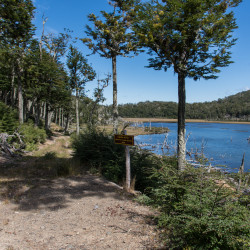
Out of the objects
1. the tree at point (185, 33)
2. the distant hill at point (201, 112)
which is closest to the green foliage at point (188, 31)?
the tree at point (185, 33)

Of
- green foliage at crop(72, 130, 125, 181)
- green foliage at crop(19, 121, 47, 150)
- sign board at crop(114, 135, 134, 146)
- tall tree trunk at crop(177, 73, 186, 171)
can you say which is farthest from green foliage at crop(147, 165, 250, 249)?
green foliage at crop(19, 121, 47, 150)

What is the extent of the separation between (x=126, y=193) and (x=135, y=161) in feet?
7.12

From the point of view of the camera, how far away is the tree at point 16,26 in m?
16.2

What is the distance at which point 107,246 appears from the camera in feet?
10.0

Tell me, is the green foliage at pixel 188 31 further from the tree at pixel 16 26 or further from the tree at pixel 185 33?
the tree at pixel 16 26

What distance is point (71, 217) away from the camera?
4.06 meters

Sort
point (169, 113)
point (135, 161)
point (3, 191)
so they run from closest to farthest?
point (3, 191) → point (135, 161) → point (169, 113)

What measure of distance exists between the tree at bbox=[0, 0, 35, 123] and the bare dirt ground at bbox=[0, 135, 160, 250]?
49.1ft

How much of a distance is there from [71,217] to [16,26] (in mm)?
18736

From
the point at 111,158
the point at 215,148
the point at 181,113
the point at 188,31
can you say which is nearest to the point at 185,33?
the point at 188,31

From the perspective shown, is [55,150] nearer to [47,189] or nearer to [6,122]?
[6,122]

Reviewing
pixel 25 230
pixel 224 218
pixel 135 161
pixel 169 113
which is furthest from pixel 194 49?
pixel 169 113

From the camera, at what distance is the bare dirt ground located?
125 inches

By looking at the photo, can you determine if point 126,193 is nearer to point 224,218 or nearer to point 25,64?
point 224,218
